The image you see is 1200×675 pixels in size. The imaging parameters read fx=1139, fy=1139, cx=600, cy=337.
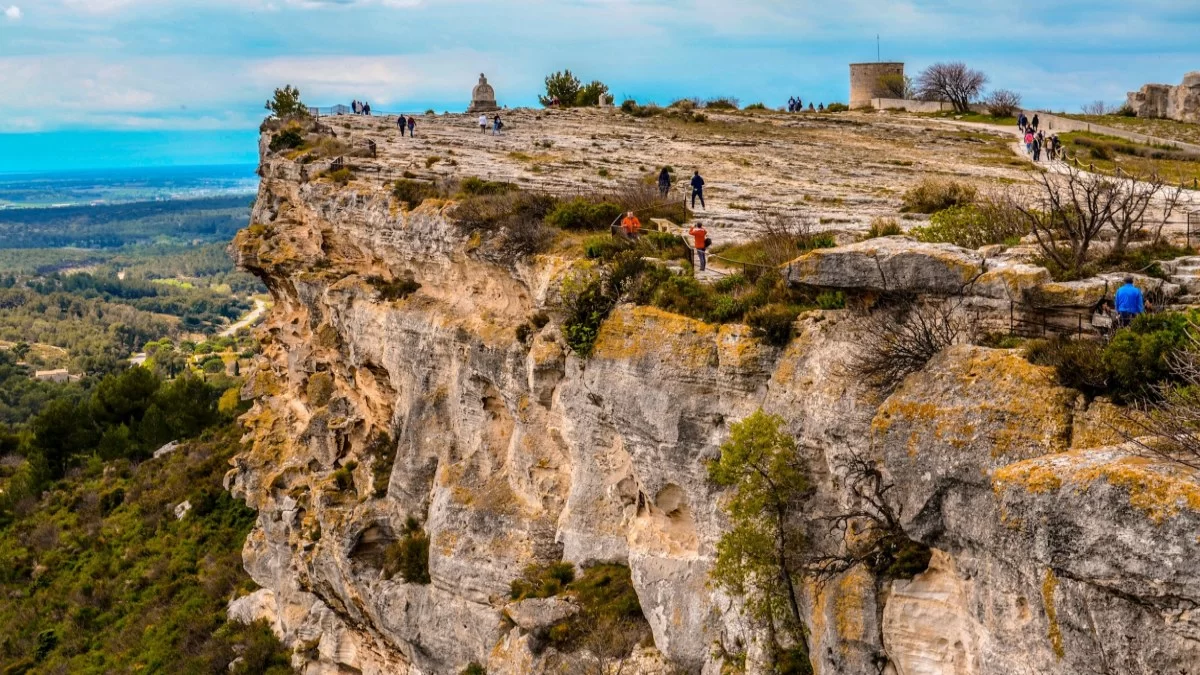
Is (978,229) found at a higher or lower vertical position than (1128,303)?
higher

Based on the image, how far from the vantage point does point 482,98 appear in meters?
56.0

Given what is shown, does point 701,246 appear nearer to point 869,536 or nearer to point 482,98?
point 869,536

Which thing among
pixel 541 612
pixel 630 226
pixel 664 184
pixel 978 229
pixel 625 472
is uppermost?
pixel 664 184

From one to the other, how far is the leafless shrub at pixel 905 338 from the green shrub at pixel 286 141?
26.1 meters

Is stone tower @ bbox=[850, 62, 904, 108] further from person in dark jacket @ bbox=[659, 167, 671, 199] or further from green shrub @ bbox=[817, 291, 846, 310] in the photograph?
green shrub @ bbox=[817, 291, 846, 310]

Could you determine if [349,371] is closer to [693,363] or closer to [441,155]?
[441,155]

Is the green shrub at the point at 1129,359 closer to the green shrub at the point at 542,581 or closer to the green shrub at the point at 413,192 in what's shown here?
the green shrub at the point at 542,581

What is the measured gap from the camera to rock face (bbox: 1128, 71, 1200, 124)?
4375 cm

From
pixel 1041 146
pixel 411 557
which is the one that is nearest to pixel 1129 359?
pixel 411 557

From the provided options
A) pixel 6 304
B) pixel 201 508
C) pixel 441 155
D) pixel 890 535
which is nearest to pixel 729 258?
pixel 890 535

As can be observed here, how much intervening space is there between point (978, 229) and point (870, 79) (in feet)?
137

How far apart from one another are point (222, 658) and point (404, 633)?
881cm

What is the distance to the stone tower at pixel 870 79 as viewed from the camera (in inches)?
2254

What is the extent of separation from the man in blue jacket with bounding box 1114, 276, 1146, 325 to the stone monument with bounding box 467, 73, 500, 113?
44.5 meters
